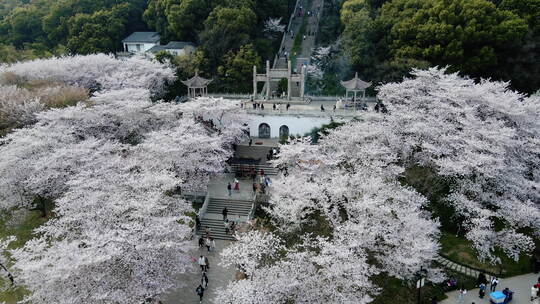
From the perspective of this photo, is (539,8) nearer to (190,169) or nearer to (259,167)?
(259,167)

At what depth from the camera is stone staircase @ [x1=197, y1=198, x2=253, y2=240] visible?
90.4 ft

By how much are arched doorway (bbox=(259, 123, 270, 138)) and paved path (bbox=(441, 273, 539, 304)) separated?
2289 centimetres

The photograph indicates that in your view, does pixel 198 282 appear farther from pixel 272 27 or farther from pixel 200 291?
pixel 272 27

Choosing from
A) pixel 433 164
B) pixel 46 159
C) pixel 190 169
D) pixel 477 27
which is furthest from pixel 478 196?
pixel 46 159

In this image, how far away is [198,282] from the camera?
23344 mm

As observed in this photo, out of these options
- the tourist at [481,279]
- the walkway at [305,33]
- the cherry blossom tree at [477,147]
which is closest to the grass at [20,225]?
the cherry blossom tree at [477,147]

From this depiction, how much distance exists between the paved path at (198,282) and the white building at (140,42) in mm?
41091

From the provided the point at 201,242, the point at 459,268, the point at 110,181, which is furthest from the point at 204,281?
the point at 459,268

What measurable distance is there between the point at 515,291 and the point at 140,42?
5370 centimetres

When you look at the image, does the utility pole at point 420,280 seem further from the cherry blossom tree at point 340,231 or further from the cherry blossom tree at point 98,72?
the cherry blossom tree at point 98,72

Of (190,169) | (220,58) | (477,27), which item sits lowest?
(190,169)

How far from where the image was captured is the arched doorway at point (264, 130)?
40500 mm

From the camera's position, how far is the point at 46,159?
86.7 ft

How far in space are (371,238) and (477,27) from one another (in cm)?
3303
